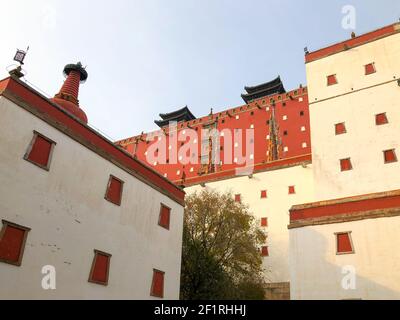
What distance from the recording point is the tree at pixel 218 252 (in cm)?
2405

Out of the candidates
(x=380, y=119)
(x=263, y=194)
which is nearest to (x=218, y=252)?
(x=263, y=194)

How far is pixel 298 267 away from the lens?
62.8 feet

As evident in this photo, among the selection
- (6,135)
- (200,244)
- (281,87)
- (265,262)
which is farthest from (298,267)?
(281,87)

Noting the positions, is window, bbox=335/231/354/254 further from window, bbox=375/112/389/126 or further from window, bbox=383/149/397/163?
window, bbox=375/112/389/126

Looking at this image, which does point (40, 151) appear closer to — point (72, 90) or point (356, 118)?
point (72, 90)

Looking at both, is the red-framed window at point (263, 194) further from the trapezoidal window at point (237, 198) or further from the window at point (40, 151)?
the window at point (40, 151)

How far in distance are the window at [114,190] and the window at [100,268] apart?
2.39 metres

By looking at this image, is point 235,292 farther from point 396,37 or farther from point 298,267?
point 396,37

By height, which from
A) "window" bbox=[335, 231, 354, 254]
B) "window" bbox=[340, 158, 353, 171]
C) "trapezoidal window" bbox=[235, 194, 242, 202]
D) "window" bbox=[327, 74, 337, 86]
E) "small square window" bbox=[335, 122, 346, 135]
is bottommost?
"window" bbox=[335, 231, 354, 254]

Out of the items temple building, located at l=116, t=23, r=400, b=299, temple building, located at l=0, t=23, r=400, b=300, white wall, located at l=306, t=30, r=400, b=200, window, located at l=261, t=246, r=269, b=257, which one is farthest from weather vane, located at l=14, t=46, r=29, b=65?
window, located at l=261, t=246, r=269, b=257

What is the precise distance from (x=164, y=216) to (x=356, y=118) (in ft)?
45.5

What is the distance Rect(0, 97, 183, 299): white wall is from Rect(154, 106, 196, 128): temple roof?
48.3 m

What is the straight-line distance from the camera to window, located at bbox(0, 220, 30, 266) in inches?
477

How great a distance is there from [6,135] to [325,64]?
72.6ft
